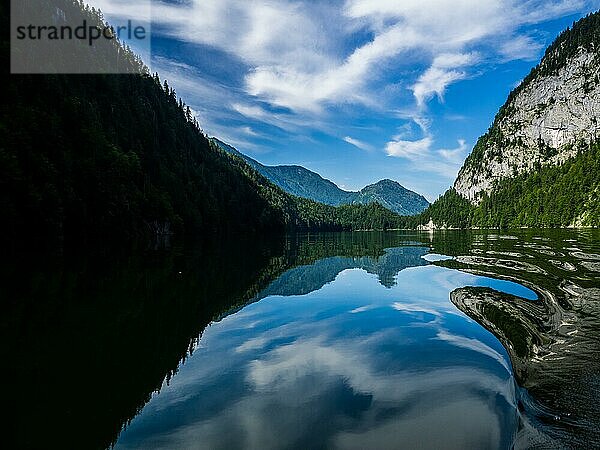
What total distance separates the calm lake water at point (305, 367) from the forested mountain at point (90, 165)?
38.6 metres

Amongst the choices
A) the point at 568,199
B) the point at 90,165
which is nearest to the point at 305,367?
the point at 90,165

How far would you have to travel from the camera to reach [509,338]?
40.7 ft

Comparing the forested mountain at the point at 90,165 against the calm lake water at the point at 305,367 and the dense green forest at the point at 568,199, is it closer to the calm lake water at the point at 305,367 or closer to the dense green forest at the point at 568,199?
the calm lake water at the point at 305,367

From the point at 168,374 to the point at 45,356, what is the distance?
3565 mm

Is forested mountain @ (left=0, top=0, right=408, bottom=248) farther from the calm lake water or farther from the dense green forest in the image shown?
the dense green forest

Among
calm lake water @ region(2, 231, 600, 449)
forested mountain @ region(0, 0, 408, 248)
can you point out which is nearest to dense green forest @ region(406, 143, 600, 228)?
forested mountain @ region(0, 0, 408, 248)

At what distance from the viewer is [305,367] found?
408 inches

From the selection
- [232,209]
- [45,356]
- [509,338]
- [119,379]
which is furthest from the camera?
[232,209]

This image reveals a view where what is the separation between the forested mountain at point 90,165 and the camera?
5175 cm

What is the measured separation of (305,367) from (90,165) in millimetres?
69206

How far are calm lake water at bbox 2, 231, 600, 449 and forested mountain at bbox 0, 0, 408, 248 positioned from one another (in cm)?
3864

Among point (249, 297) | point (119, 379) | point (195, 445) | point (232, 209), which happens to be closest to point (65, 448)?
point (195, 445)

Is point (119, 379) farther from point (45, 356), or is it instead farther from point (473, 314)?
point (473, 314)

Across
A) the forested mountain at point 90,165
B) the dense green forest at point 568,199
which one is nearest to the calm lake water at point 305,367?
the forested mountain at point 90,165
